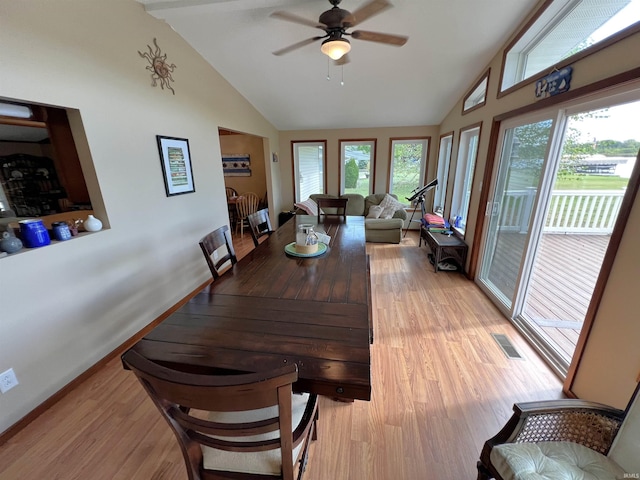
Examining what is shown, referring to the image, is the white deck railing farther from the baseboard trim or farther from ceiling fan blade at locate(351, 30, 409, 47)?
the baseboard trim

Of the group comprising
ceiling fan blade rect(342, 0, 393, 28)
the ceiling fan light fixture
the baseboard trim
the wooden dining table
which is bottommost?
the baseboard trim

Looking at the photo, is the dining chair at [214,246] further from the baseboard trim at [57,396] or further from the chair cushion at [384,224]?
the chair cushion at [384,224]

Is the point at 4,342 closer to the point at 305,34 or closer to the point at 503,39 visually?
the point at 305,34

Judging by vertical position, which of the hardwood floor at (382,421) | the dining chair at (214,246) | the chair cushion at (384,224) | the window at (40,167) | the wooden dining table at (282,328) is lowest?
the hardwood floor at (382,421)

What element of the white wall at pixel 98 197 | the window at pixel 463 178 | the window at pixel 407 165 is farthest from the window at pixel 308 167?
the white wall at pixel 98 197

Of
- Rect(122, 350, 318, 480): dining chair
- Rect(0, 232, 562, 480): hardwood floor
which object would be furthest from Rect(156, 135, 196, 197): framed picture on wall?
Rect(122, 350, 318, 480): dining chair

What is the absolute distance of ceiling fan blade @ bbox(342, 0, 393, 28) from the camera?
170cm

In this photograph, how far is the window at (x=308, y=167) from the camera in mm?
5672

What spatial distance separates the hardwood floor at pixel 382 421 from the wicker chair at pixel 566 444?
0.43 metres

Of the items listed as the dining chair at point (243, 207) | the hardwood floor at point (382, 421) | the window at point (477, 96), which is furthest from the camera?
the dining chair at point (243, 207)

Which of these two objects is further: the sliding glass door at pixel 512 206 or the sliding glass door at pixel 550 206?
the sliding glass door at pixel 512 206

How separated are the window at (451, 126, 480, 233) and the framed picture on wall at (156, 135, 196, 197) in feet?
11.9

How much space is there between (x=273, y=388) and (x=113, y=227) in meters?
2.09

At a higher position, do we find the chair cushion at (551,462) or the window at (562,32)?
the window at (562,32)
